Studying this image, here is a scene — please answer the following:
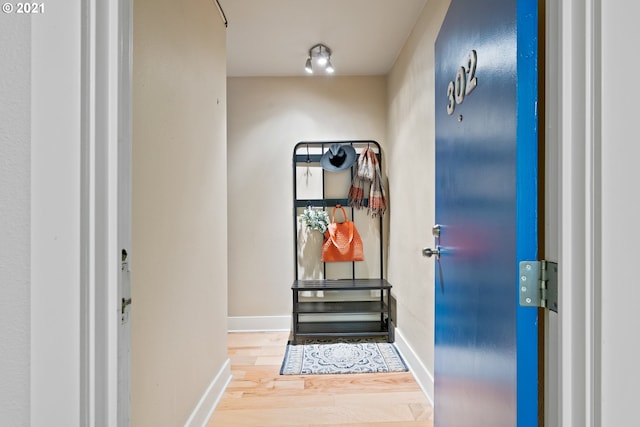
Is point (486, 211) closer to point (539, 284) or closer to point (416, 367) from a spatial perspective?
point (539, 284)

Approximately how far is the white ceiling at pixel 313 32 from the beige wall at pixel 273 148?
0.20m

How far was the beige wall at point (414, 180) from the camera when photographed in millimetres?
2186

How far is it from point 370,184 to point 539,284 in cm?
275

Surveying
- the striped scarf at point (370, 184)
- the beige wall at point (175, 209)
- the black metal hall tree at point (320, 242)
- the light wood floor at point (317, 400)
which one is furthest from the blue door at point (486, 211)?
the black metal hall tree at point (320, 242)

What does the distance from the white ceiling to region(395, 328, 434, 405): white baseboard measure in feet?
7.63

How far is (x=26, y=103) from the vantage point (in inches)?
19.5

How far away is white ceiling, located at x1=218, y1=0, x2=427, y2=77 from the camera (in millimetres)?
2389

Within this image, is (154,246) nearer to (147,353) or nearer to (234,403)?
(147,353)

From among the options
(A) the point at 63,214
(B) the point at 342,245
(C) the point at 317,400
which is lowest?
(C) the point at 317,400

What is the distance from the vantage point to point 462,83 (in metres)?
1.20

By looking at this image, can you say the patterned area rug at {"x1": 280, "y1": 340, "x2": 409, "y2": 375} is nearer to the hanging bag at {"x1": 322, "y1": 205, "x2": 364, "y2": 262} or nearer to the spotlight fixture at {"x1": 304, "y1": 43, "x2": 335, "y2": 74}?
the hanging bag at {"x1": 322, "y1": 205, "x2": 364, "y2": 262}
